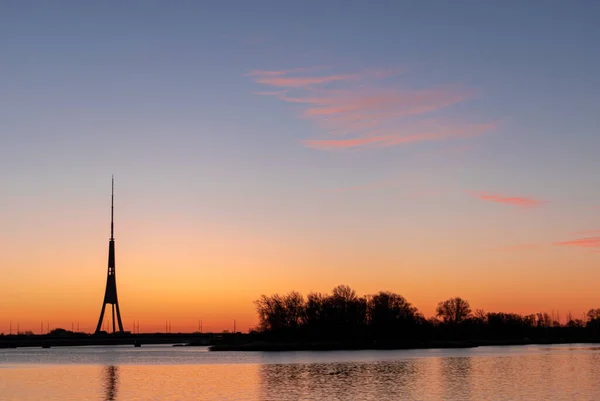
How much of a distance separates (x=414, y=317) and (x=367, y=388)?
397 ft

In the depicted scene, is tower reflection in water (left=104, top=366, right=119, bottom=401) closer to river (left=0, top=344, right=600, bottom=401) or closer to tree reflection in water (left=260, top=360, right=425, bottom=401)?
river (left=0, top=344, right=600, bottom=401)

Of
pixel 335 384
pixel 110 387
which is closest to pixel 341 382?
pixel 335 384

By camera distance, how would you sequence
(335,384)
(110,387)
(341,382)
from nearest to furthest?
(335,384), (341,382), (110,387)

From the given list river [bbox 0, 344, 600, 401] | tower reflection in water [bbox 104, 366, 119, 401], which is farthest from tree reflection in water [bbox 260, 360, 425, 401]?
tower reflection in water [bbox 104, 366, 119, 401]

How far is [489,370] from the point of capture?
309 ft

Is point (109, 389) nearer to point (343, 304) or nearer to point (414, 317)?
point (343, 304)

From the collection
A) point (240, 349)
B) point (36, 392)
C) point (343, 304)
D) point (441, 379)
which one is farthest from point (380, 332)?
point (36, 392)

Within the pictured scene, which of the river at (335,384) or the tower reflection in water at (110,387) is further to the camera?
the tower reflection in water at (110,387)

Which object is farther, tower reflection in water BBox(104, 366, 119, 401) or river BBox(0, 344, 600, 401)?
tower reflection in water BBox(104, 366, 119, 401)

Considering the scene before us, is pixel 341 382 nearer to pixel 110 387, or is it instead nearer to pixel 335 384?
pixel 335 384

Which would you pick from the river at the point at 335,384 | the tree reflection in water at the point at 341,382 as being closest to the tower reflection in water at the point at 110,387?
the river at the point at 335,384

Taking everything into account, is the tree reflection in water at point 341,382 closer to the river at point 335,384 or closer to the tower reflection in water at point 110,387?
the river at point 335,384

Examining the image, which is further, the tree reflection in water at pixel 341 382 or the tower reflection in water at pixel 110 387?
the tower reflection in water at pixel 110 387

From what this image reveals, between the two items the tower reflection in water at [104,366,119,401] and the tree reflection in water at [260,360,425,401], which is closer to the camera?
the tree reflection in water at [260,360,425,401]
